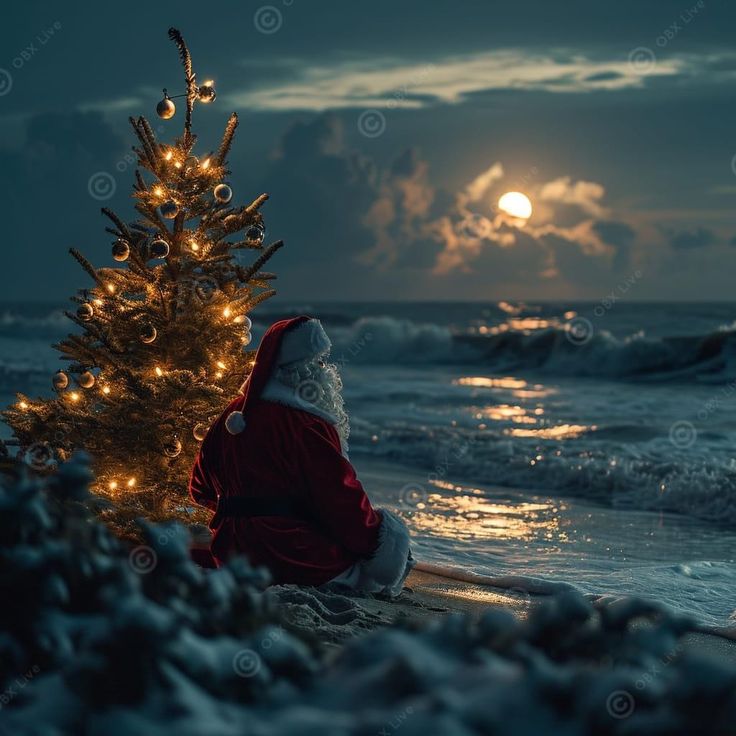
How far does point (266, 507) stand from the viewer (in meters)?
4.62

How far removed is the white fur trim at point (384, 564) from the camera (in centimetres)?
472

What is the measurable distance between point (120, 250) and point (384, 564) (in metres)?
2.19

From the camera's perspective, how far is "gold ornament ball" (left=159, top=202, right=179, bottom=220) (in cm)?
517

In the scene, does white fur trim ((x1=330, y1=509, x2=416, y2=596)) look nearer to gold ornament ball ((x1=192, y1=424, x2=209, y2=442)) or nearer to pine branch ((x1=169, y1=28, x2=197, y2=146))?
gold ornament ball ((x1=192, y1=424, x2=209, y2=442))

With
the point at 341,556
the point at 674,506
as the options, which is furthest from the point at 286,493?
the point at 674,506

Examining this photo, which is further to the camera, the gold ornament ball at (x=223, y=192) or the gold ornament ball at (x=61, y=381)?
the gold ornament ball at (x=61, y=381)

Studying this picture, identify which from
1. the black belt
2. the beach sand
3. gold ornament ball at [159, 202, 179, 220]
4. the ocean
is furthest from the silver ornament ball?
the ocean

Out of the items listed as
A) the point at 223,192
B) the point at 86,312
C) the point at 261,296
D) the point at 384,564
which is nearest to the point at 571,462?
the point at 261,296

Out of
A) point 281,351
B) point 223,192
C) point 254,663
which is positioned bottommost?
point 254,663

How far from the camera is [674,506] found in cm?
997

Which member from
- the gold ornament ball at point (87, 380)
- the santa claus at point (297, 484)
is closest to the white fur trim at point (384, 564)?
the santa claus at point (297, 484)

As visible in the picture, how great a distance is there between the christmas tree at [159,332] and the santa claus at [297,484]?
23.5 inches

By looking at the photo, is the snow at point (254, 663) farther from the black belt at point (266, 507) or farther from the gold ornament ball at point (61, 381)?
the gold ornament ball at point (61, 381)

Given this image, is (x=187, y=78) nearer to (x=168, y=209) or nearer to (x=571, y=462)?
(x=168, y=209)
